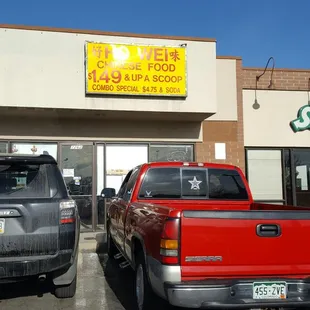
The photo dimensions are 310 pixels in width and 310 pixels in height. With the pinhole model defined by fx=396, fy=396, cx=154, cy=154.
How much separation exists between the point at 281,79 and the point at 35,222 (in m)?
10.8

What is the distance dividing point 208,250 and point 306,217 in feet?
3.48

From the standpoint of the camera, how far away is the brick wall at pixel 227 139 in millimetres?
12179

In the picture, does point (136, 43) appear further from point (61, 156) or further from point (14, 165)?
point (14, 165)

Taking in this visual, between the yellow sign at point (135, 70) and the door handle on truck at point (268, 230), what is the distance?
23.8 ft

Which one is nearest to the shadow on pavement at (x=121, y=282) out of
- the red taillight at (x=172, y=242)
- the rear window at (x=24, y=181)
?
the red taillight at (x=172, y=242)

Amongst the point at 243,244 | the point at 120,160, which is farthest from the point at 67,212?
the point at 120,160

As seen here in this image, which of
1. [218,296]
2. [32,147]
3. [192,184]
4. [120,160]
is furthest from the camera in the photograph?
[120,160]

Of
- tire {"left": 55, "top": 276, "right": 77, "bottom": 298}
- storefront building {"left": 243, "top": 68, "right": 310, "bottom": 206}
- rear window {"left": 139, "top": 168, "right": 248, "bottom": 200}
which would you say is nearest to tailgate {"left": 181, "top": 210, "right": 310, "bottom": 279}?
rear window {"left": 139, "top": 168, "right": 248, "bottom": 200}

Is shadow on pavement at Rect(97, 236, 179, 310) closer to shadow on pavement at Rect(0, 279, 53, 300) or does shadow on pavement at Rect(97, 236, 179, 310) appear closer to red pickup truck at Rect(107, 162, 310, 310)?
red pickup truck at Rect(107, 162, 310, 310)

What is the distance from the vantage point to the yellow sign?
10.3 m

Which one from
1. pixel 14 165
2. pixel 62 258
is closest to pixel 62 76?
pixel 14 165

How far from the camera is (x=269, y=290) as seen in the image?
3633 millimetres

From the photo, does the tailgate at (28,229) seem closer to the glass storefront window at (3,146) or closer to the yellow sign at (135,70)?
the yellow sign at (135,70)

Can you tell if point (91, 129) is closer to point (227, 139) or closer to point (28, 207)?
point (227, 139)
